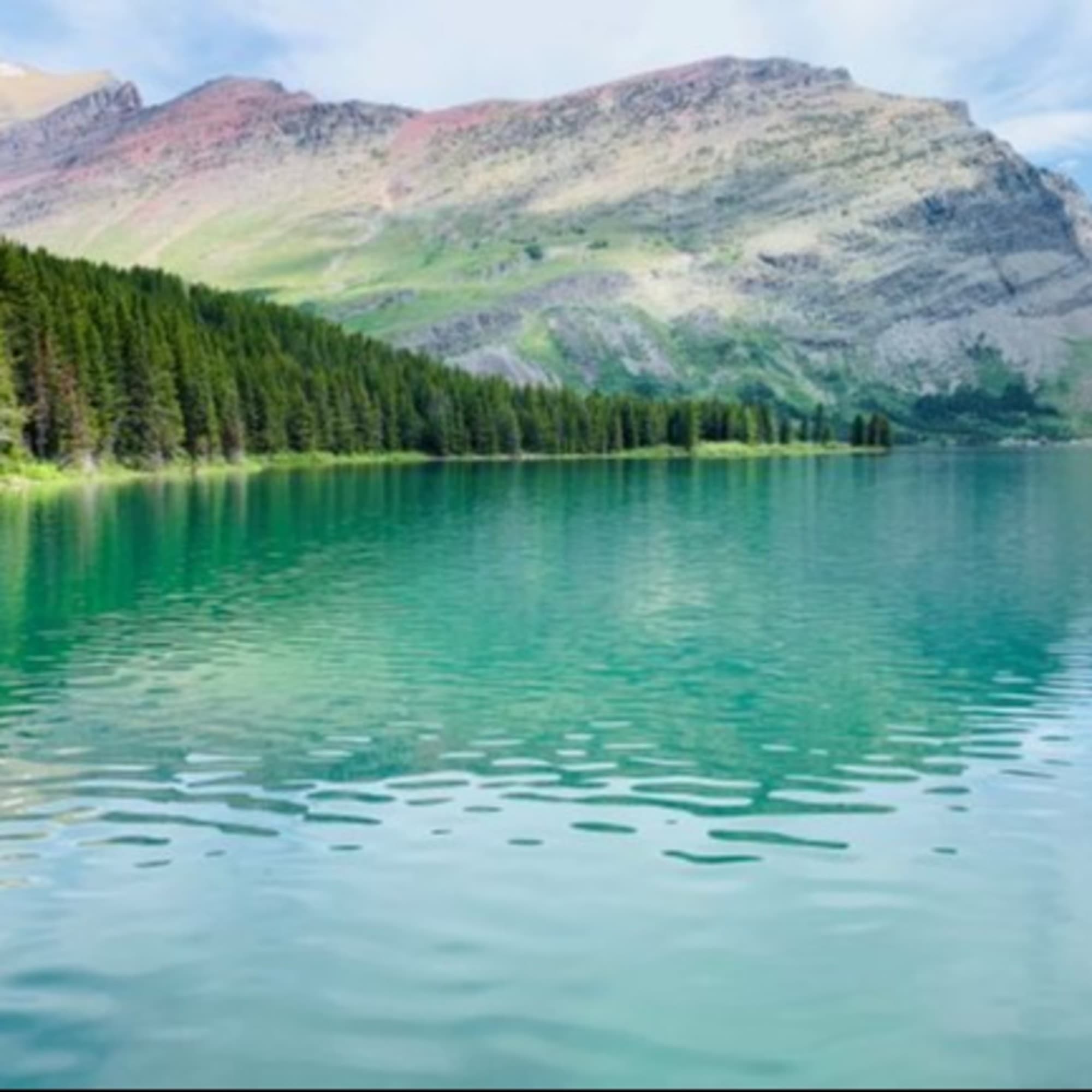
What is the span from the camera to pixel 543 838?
2291cm

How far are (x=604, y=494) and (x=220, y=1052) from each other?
4698 inches

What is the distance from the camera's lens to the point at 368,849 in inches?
870

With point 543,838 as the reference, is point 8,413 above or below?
above

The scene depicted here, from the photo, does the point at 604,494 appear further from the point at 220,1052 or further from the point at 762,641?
the point at 220,1052

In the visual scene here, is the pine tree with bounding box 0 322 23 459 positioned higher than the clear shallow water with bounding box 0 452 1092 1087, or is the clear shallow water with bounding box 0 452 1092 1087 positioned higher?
the pine tree with bounding box 0 322 23 459

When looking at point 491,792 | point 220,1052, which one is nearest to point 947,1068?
point 220,1052

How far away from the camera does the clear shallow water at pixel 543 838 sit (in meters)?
15.3

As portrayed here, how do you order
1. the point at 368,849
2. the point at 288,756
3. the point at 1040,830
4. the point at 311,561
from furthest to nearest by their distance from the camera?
the point at 311,561 → the point at 288,756 → the point at 1040,830 → the point at 368,849

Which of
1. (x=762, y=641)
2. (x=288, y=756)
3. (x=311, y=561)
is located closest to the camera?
(x=288, y=756)

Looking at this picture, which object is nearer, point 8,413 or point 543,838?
point 543,838

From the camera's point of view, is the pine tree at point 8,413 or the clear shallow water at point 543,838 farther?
the pine tree at point 8,413

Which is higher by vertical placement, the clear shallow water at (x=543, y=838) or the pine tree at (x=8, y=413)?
the pine tree at (x=8, y=413)

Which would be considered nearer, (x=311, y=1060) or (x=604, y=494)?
(x=311, y=1060)

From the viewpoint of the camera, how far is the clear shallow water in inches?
604
